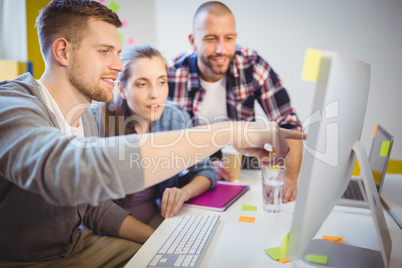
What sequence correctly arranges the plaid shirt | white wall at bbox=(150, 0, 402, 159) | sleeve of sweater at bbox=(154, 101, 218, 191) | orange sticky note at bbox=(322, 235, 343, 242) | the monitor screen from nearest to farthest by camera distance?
the monitor screen < orange sticky note at bbox=(322, 235, 343, 242) < sleeve of sweater at bbox=(154, 101, 218, 191) < the plaid shirt < white wall at bbox=(150, 0, 402, 159)

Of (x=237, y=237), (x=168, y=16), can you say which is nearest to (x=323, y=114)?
(x=237, y=237)

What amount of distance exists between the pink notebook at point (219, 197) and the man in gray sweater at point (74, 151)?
0.65 feet

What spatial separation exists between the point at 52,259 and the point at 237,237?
0.52 meters

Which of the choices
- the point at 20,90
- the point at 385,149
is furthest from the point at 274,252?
the point at 20,90

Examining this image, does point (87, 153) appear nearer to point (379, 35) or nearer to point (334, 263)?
point (334, 263)

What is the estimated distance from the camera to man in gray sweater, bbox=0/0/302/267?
55 cm

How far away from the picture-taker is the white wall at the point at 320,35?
243cm

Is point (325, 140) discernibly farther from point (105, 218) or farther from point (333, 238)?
point (105, 218)

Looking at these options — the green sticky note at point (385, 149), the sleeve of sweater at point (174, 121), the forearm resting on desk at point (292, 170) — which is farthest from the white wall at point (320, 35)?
the green sticky note at point (385, 149)

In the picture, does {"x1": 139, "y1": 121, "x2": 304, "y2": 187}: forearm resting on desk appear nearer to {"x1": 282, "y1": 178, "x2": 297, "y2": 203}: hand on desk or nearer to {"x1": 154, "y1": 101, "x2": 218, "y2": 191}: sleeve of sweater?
{"x1": 282, "y1": 178, "x2": 297, "y2": 203}: hand on desk

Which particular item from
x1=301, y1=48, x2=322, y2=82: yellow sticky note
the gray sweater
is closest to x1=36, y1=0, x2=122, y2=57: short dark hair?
the gray sweater

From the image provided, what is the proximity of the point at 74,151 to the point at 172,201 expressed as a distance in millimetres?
524

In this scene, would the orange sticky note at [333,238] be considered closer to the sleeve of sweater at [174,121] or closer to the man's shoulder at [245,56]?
the sleeve of sweater at [174,121]

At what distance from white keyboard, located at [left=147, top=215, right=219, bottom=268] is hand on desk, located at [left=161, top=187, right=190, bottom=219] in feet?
0.22
